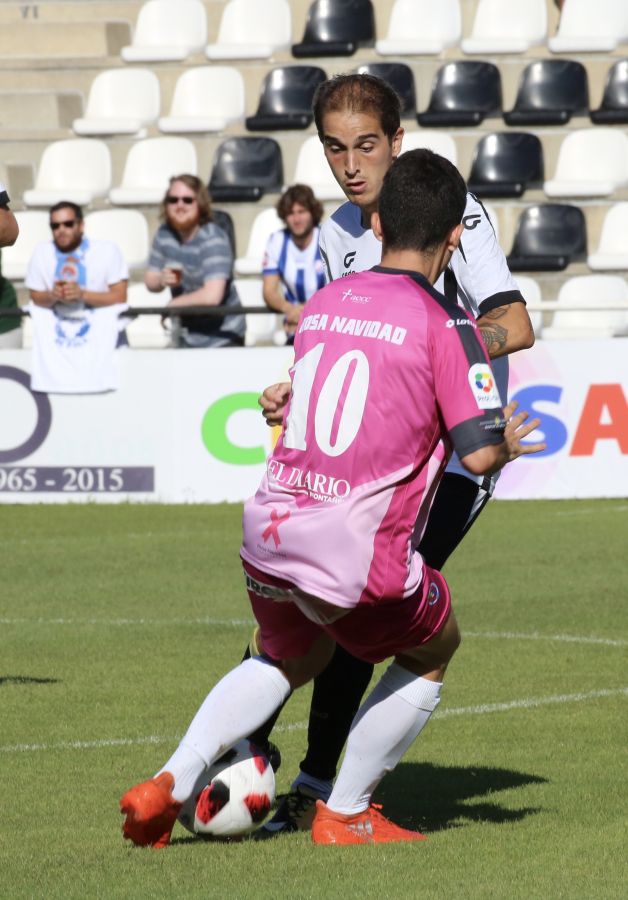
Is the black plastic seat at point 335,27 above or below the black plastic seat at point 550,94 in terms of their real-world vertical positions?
above

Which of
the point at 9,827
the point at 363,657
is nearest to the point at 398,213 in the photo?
the point at 363,657

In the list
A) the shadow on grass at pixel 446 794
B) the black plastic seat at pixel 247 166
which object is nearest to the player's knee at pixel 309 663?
the shadow on grass at pixel 446 794

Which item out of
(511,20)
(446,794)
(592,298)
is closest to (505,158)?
(592,298)

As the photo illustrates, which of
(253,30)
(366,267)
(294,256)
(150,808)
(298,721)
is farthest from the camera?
(253,30)

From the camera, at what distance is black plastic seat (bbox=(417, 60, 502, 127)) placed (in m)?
18.8

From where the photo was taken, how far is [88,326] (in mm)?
15016

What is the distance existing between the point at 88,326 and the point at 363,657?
1058cm

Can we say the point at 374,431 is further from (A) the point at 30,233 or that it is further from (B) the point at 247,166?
(A) the point at 30,233

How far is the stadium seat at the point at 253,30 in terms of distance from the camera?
20.4 m

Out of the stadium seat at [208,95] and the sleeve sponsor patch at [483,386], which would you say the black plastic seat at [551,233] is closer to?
the stadium seat at [208,95]

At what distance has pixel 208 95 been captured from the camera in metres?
20.2

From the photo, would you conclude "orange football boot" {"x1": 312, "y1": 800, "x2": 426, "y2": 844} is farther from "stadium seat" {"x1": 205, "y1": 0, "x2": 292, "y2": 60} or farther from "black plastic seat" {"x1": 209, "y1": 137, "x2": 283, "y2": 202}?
"stadium seat" {"x1": 205, "y1": 0, "x2": 292, "y2": 60}

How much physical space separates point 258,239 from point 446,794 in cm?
1306

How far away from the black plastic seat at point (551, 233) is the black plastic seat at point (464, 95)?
1.45 meters
